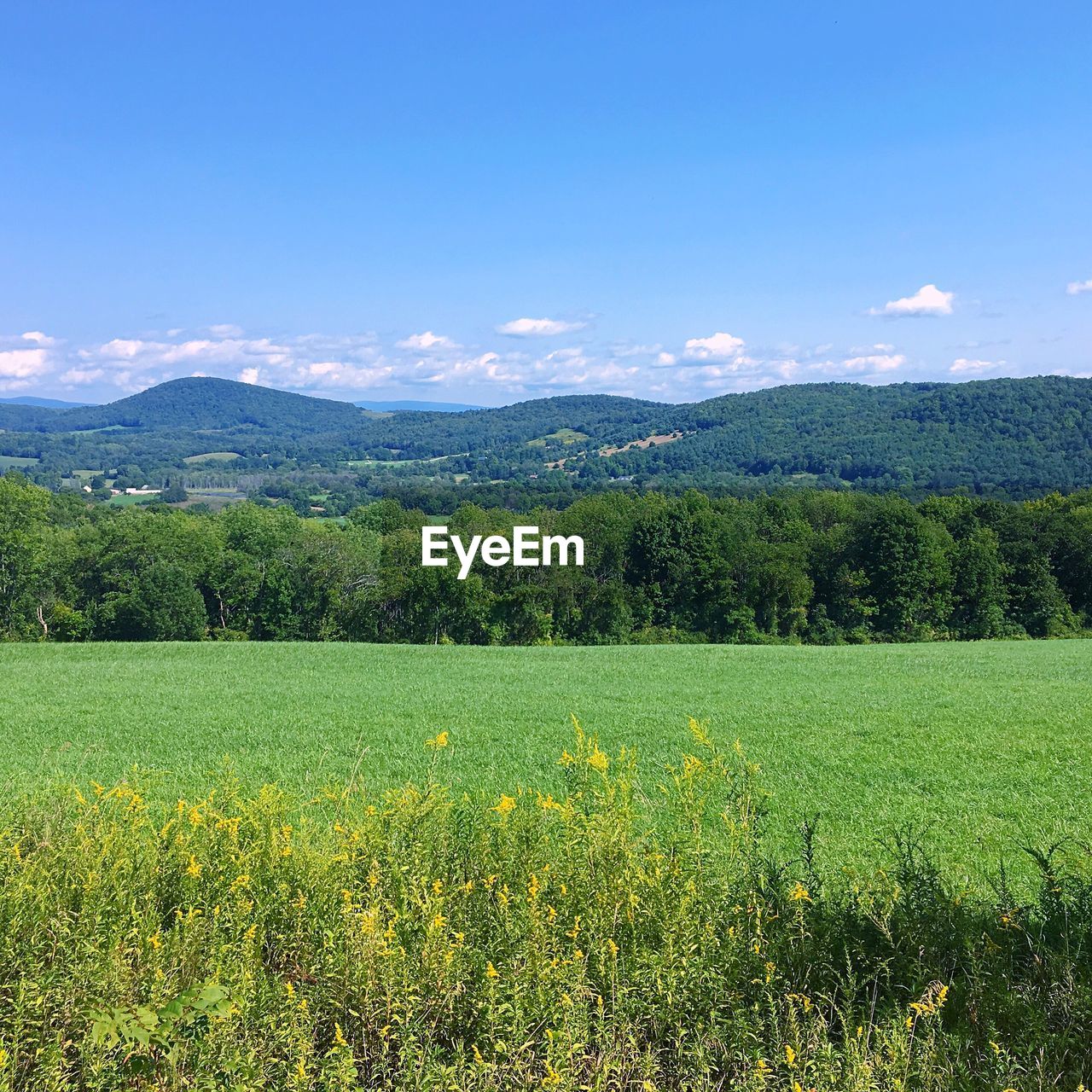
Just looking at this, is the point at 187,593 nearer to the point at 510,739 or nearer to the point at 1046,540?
the point at 510,739

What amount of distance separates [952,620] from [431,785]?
58.1 meters

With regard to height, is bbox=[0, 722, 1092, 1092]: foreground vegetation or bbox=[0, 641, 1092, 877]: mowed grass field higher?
bbox=[0, 722, 1092, 1092]: foreground vegetation

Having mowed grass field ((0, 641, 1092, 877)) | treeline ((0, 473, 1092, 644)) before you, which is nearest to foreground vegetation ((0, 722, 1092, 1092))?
mowed grass field ((0, 641, 1092, 877))

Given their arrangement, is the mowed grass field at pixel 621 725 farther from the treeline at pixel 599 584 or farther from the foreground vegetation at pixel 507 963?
the treeline at pixel 599 584

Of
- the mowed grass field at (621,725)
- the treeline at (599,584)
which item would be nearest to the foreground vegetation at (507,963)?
the mowed grass field at (621,725)

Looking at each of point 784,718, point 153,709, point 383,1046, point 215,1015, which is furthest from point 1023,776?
point 153,709

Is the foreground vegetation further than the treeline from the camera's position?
No

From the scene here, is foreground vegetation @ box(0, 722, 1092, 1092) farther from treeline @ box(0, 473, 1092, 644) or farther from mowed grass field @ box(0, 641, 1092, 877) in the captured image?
treeline @ box(0, 473, 1092, 644)

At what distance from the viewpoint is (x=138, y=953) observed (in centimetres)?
351

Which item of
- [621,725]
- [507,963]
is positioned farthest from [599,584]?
[507,963]

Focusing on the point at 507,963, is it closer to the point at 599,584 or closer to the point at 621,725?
the point at 621,725

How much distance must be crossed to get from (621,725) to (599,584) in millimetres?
40748

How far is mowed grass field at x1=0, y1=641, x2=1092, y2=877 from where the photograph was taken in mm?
10578

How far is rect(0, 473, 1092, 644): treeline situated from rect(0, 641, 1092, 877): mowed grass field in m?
23.5
